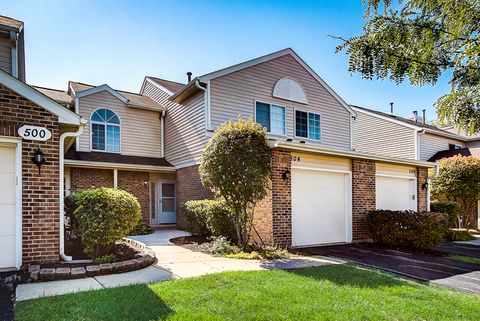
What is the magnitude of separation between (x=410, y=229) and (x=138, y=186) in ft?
35.6


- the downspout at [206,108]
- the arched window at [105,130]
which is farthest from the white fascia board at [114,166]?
the downspout at [206,108]

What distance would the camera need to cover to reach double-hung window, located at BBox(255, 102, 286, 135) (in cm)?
1422

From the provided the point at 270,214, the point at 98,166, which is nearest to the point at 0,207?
the point at 270,214

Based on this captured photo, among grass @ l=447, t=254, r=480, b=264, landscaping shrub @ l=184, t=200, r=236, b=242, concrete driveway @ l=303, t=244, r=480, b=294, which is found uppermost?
landscaping shrub @ l=184, t=200, r=236, b=242

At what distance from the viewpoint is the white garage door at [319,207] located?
9.66m

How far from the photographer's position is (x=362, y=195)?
36.1 ft

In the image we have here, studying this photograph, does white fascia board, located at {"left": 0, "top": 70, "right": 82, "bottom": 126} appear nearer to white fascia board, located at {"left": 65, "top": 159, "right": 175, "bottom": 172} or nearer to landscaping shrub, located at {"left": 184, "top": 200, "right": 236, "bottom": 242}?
landscaping shrub, located at {"left": 184, "top": 200, "right": 236, "bottom": 242}

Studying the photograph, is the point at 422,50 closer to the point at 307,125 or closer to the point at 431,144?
the point at 307,125

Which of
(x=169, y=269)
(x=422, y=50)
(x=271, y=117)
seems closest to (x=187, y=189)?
(x=271, y=117)

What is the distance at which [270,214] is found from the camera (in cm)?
895

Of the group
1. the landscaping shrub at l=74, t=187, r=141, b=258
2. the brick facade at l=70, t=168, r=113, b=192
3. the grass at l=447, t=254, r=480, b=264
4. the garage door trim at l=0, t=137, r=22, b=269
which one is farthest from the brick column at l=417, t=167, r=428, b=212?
the garage door trim at l=0, t=137, r=22, b=269

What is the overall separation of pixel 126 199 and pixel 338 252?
583 centimetres

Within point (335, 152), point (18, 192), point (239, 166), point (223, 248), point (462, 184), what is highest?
point (335, 152)

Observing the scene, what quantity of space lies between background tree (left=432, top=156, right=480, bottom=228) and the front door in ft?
43.1
